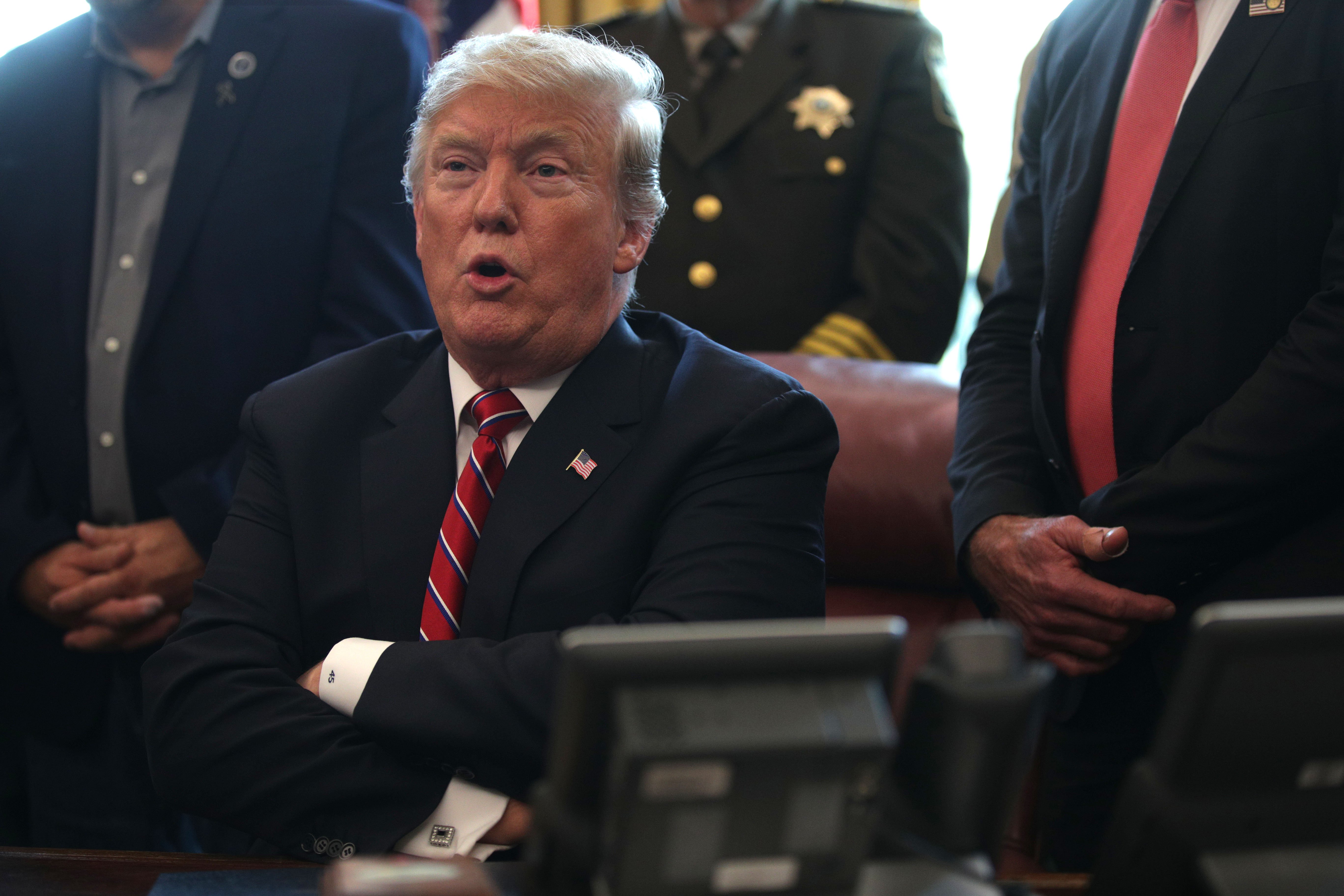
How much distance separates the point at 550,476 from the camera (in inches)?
58.6

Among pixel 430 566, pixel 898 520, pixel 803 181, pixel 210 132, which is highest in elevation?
pixel 210 132

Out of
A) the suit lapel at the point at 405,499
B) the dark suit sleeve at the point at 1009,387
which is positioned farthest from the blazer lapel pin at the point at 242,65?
the dark suit sleeve at the point at 1009,387

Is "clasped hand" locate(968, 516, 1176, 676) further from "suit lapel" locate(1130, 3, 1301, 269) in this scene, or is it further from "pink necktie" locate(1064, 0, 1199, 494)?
"suit lapel" locate(1130, 3, 1301, 269)

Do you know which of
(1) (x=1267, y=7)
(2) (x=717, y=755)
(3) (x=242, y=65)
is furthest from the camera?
(3) (x=242, y=65)

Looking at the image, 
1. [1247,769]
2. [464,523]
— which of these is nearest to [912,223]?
[464,523]

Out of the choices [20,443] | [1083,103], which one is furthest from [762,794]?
[20,443]

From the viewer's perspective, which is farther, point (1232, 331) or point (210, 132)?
point (210, 132)

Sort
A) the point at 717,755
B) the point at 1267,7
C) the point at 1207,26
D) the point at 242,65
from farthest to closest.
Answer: the point at 242,65
the point at 1207,26
the point at 1267,7
the point at 717,755

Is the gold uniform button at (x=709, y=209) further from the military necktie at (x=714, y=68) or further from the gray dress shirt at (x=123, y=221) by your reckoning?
the gray dress shirt at (x=123, y=221)

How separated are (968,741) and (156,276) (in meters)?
1.70

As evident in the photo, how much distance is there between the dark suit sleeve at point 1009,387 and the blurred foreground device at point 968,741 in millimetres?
867

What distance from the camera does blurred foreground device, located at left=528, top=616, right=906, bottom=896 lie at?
25.7 inches

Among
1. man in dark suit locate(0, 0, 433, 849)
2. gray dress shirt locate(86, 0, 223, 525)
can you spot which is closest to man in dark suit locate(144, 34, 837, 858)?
man in dark suit locate(0, 0, 433, 849)

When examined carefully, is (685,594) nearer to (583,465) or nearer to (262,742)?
(583,465)
